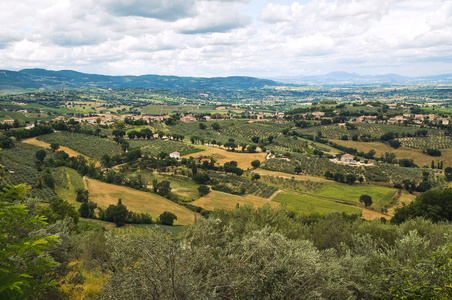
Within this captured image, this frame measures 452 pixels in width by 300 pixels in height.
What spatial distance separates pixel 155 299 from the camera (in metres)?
9.59

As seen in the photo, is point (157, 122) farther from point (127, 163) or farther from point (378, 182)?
point (378, 182)

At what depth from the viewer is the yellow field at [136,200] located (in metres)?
43.8

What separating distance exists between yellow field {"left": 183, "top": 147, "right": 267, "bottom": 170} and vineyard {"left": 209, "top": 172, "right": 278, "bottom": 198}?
9.64 meters

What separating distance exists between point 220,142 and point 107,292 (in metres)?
83.4

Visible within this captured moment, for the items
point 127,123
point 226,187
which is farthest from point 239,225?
point 127,123

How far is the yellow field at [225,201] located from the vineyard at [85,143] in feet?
111

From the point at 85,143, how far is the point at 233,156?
42.0m

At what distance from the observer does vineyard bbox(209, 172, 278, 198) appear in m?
53.7

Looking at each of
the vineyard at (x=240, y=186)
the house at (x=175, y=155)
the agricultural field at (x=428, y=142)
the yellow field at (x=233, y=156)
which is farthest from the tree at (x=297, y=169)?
the agricultural field at (x=428, y=142)

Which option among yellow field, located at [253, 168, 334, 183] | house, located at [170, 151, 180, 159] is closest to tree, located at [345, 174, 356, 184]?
yellow field, located at [253, 168, 334, 183]

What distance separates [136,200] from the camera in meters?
47.8

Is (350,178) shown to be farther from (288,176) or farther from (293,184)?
(288,176)

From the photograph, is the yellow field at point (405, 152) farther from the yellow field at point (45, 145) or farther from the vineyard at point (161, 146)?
the yellow field at point (45, 145)

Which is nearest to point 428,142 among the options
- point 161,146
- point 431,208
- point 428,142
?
point 428,142
